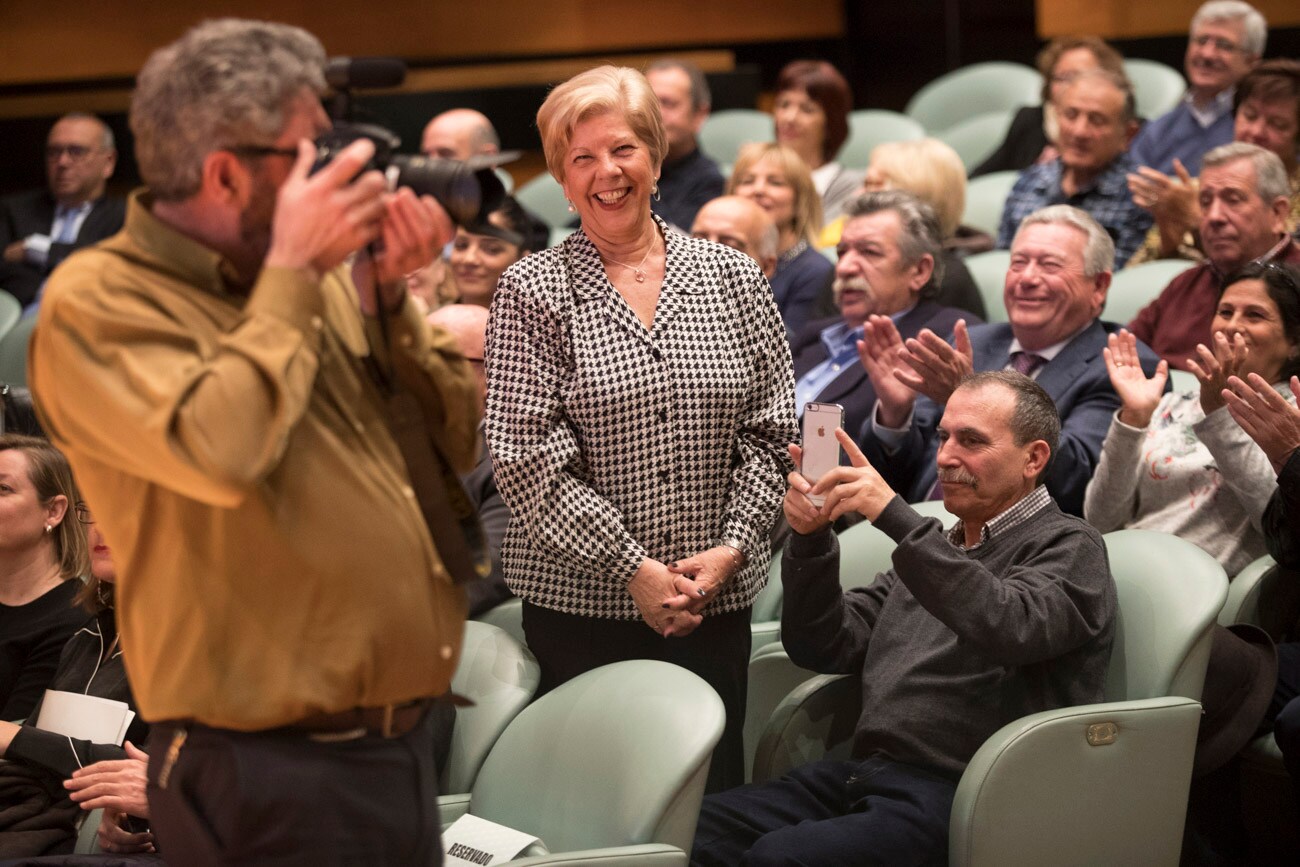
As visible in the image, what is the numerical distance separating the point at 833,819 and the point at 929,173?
8.26 feet

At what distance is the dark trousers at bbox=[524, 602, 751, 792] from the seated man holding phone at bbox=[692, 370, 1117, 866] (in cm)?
9

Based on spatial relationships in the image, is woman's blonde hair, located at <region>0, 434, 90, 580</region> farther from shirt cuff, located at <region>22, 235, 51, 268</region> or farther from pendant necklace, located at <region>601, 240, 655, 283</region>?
shirt cuff, located at <region>22, 235, 51, 268</region>

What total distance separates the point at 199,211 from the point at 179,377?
19 centimetres

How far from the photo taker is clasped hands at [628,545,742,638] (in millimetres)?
2246

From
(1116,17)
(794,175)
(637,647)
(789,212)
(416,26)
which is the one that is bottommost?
(637,647)

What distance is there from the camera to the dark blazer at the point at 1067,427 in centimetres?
286

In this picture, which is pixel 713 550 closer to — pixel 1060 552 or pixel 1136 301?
pixel 1060 552

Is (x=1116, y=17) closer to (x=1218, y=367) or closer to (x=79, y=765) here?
(x=1218, y=367)

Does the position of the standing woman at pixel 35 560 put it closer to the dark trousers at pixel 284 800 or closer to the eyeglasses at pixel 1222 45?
the dark trousers at pixel 284 800

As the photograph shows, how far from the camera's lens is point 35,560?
285cm

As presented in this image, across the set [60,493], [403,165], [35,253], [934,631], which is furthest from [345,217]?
[35,253]

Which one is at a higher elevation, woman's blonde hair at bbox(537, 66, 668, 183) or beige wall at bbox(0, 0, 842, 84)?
beige wall at bbox(0, 0, 842, 84)

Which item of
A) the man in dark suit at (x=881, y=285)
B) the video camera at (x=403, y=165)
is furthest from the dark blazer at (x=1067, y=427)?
the video camera at (x=403, y=165)

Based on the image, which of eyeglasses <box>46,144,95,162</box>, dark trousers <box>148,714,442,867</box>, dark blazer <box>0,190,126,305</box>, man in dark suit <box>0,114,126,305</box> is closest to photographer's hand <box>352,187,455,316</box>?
dark trousers <box>148,714,442,867</box>
